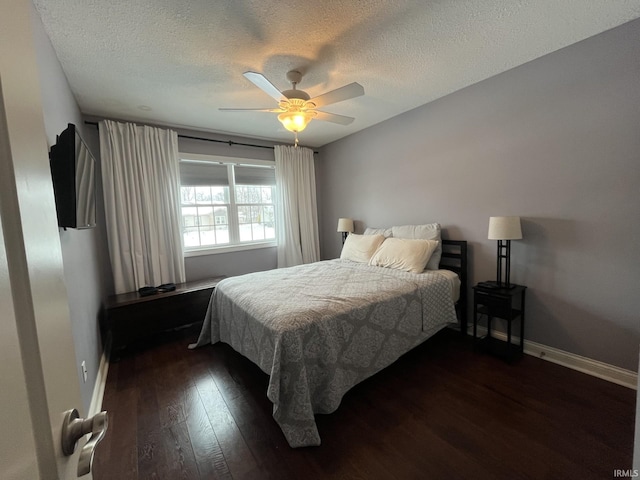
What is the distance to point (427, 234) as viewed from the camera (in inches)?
121

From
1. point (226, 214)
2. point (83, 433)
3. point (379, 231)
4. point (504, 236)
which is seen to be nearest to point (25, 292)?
point (83, 433)

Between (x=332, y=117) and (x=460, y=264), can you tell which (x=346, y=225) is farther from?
(x=332, y=117)

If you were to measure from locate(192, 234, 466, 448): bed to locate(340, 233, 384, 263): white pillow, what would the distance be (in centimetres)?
49

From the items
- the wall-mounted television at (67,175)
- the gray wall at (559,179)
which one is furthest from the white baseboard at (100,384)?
the gray wall at (559,179)

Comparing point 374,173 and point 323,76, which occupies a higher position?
point 323,76

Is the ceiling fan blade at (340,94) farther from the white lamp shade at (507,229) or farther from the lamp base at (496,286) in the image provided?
the lamp base at (496,286)

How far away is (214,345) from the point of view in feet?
9.50

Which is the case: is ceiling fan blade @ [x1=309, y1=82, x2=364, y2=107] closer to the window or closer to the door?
the door

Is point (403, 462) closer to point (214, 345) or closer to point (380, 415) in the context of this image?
point (380, 415)

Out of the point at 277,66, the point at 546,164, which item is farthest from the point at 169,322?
the point at 546,164

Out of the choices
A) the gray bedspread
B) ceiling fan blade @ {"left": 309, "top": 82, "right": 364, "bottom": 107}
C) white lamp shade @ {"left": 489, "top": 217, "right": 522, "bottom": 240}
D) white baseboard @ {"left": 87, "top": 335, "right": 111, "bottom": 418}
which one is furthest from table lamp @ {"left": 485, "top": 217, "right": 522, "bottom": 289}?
white baseboard @ {"left": 87, "top": 335, "right": 111, "bottom": 418}

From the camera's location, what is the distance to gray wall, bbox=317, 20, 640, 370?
1.95 meters

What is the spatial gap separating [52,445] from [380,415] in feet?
5.99

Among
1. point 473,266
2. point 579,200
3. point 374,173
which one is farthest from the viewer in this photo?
point 374,173
